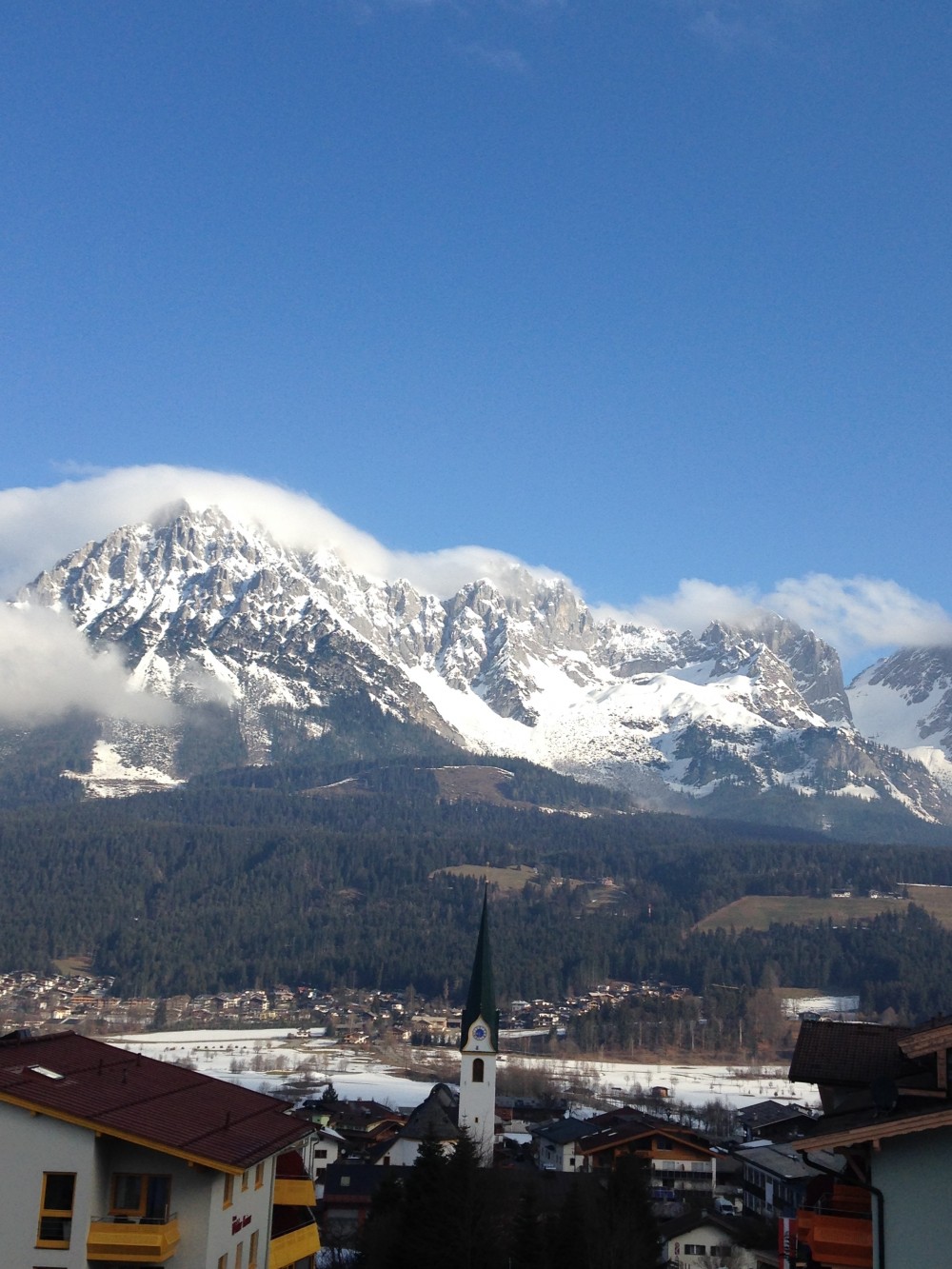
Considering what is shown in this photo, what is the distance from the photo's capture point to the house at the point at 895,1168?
1867 cm

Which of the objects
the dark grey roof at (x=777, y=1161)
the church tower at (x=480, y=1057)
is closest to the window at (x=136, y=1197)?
the dark grey roof at (x=777, y=1161)

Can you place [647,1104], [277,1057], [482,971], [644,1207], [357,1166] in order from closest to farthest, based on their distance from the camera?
[644,1207] → [357,1166] → [482,971] → [647,1104] → [277,1057]

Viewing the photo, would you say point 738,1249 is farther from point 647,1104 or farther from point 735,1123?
point 647,1104

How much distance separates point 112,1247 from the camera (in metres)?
26.4

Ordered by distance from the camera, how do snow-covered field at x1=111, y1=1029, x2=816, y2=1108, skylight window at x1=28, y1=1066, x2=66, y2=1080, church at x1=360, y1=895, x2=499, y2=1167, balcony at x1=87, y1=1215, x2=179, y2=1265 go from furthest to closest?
snow-covered field at x1=111, y1=1029, x2=816, y2=1108
church at x1=360, y1=895, x2=499, y2=1167
skylight window at x1=28, y1=1066, x2=66, y2=1080
balcony at x1=87, y1=1215, x2=179, y2=1265

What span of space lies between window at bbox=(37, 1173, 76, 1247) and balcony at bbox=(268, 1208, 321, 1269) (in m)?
7.70

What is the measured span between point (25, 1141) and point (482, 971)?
84334 millimetres

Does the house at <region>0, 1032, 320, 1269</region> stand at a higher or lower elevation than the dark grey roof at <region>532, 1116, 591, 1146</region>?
higher

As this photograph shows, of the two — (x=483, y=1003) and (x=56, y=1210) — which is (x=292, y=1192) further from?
(x=483, y=1003)

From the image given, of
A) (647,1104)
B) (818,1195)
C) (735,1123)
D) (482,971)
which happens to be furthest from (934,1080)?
(647,1104)

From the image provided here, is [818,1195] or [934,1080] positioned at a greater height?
[934,1080]

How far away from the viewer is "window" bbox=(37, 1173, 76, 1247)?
26.2 metres

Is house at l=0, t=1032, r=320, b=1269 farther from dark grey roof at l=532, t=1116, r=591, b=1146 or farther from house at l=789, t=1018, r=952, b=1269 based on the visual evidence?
dark grey roof at l=532, t=1116, r=591, b=1146

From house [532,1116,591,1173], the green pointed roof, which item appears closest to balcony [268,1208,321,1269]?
house [532,1116,591,1173]
